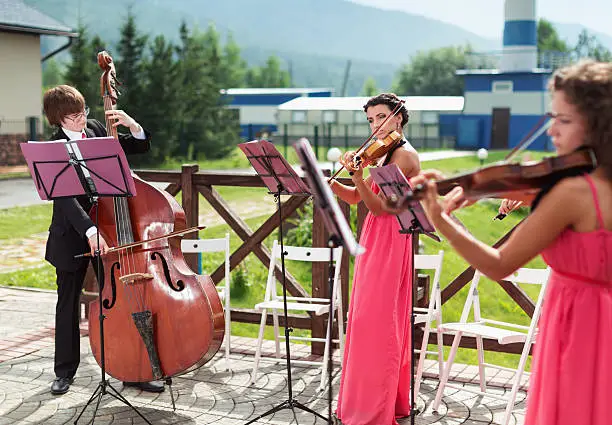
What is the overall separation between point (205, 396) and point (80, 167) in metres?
1.86

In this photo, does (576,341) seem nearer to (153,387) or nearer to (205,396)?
(205,396)

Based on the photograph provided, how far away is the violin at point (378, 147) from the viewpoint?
15.4 ft

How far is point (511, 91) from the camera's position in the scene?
164 ft

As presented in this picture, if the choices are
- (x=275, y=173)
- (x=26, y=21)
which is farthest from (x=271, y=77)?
(x=275, y=173)

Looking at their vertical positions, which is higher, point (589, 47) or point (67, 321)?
point (589, 47)

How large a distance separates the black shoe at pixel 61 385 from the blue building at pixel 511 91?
4620 centimetres

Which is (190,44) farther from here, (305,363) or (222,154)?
(305,363)

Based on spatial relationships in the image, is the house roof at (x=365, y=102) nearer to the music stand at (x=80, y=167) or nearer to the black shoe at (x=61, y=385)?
the music stand at (x=80, y=167)

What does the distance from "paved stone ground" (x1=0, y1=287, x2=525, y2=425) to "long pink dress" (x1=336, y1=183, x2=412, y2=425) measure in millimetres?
338

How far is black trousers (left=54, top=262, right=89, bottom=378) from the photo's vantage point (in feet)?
18.7

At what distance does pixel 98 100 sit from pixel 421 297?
20.6 m

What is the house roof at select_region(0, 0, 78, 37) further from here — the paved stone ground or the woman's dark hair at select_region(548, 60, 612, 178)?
the woman's dark hair at select_region(548, 60, 612, 178)

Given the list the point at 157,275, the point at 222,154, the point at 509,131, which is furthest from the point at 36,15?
the point at 509,131

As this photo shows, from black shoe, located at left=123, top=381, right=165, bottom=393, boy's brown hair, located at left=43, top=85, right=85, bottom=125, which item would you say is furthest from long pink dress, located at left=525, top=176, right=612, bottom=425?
boy's brown hair, located at left=43, top=85, right=85, bottom=125
